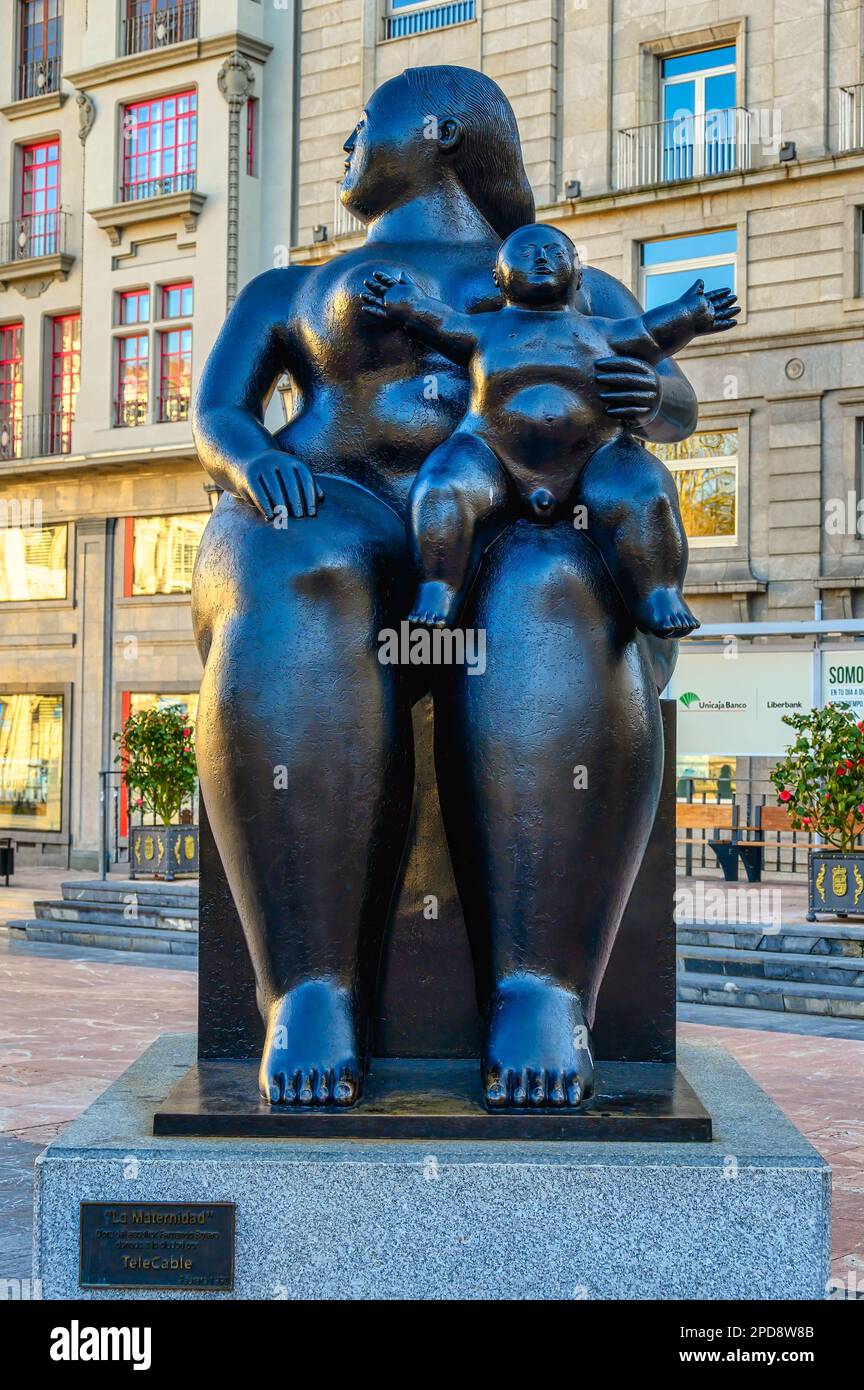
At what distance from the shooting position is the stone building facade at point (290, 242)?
21.0m

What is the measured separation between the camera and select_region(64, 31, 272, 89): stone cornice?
25.5 metres

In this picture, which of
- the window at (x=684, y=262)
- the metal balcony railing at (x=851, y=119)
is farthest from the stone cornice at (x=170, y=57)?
the metal balcony railing at (x=851, y=119)

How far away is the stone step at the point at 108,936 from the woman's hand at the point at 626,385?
11219mm

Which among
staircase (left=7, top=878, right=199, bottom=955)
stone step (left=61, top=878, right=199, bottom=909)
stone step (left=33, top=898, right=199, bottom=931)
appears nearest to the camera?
staircase (left=7, top=878, right=199, bottom=955)

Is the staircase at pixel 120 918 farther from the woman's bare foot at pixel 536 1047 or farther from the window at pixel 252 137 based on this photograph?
the window at pixel 252 137

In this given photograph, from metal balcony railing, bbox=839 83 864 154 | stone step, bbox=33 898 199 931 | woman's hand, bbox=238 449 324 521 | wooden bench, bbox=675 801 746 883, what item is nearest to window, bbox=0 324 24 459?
stone step, bbox=33 898 199 931

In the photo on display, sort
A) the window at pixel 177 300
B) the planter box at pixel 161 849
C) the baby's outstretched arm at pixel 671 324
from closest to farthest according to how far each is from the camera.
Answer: the baby's outstretched arm at pixel 671 324 < the planter box at pixel 161 849 < the window at pixel 177 300

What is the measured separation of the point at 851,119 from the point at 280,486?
1951 cm

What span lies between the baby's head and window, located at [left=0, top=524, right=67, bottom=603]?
997 inches

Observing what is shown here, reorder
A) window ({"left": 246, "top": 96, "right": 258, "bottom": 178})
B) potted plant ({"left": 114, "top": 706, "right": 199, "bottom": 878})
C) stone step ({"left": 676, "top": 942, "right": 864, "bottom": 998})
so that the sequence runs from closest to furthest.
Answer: stone step ({"left": 676, "top": 942, "right": 864, "bottom": 998}), potted plant ({"left": 114, "top": 706, "right": 199, "bottom": 878}), window ({"left": 246, "top": 96, "right": 258, "bottom": 178})

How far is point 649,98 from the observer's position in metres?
22.2

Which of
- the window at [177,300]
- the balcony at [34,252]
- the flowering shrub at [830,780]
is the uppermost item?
the balcony at [34,252]

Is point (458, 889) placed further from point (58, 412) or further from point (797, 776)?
point (58, 412)

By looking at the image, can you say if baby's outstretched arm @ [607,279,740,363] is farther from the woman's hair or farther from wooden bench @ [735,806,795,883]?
wooden bench @ [735,806,795,883]
